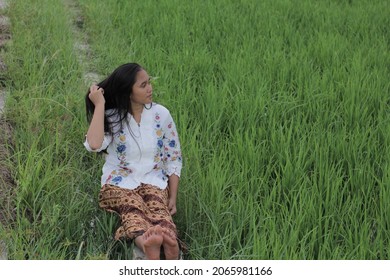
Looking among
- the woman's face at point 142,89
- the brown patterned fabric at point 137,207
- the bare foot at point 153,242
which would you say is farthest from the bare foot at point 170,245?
the woman's face at point 142,89

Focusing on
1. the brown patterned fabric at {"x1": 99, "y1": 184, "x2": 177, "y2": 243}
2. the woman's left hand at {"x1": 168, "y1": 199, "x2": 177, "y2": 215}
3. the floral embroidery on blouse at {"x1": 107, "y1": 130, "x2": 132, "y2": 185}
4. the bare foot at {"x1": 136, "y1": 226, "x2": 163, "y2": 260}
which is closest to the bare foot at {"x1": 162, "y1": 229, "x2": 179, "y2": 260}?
the bare foot at {"x1": 136, "y1": 226, "x2": 163, "y2": 260}

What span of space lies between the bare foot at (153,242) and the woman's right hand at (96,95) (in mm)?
595

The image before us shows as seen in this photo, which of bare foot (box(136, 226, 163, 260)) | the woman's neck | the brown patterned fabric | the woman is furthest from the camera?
the woman's neck

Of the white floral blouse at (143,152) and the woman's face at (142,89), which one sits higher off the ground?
the woman's face at (142,89)

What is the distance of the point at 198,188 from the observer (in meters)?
2.40

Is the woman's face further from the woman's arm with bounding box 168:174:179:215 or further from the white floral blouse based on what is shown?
the woman's arm with bounding box 168:174:179:215

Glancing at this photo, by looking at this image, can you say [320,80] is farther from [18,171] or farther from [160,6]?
[160,6]

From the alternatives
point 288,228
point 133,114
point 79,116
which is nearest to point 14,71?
point 79,116

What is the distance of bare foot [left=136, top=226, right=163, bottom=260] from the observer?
184cm

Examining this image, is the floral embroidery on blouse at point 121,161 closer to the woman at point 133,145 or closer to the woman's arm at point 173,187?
the woman at point 133,145

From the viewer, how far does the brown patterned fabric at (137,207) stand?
6.64ft

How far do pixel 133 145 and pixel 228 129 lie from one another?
843 millimetres

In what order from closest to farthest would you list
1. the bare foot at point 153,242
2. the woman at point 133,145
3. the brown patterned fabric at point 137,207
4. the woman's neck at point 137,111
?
the bare foot at point 153,242 < the brown patterned fabric at point 137,207 < the woman at point 133,145 < the woman's neck at point 137,111

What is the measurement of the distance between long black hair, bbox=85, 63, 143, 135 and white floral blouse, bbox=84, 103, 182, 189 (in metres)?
0.03
